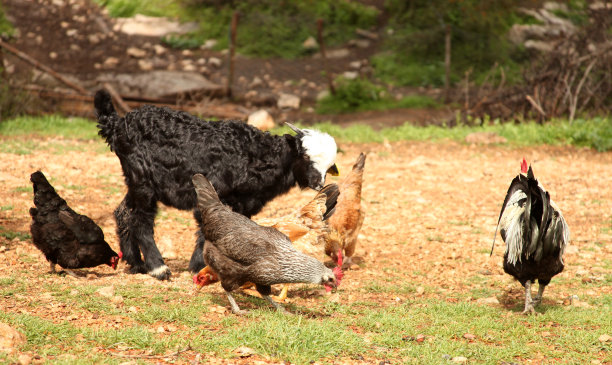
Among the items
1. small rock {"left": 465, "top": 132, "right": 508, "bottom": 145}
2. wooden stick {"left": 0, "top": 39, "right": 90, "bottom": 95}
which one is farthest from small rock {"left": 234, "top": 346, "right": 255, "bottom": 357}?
wooden stick {"left": 0, "top": 39, "right": 90, "bottom": 95}

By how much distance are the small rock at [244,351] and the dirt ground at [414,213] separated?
1.05 m

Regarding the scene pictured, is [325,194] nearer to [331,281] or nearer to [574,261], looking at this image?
[331,281]

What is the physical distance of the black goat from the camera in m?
6.39

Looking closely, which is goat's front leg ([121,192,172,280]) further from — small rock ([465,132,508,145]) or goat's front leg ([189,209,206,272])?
small rock ([465,132,508,145])

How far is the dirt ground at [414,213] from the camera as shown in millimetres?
6527

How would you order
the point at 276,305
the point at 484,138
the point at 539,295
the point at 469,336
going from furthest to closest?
the point at 484,138 → the point at 539,295 → the point at 276,305 → the point at 469,336

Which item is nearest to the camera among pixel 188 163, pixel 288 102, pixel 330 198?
pixel 188 163

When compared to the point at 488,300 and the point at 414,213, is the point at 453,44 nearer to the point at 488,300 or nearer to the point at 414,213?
the point at 414,213

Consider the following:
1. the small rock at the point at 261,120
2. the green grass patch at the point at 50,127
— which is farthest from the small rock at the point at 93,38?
the small rock at the point at 261,120

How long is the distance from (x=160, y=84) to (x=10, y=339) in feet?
41.5

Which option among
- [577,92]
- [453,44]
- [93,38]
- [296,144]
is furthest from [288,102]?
[296,144]

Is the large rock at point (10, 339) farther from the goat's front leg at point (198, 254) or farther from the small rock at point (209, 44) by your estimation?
the small rock at point (209, 44)

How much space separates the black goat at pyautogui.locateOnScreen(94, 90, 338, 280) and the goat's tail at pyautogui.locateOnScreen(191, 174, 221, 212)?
16.3 inches

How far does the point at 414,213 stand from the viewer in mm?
9141
